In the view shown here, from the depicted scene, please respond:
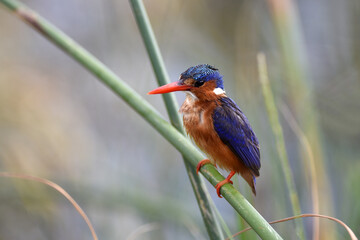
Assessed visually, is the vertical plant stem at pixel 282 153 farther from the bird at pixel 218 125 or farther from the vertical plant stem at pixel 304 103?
the vertical plant stem at pixel 304 103

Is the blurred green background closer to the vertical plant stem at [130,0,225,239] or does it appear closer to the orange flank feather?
the orange flank feather

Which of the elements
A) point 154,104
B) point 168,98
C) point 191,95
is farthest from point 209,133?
point 154,104

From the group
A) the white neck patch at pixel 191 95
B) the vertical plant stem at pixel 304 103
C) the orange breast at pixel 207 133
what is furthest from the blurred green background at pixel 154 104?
the white neck patch at pixel 191 95

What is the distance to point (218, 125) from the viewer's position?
4.04ft

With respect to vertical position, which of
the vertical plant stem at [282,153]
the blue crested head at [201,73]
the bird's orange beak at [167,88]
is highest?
the blue crested head at [201,73]

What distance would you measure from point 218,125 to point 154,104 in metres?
1.53

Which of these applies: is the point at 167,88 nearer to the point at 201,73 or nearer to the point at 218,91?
the point at 201,73

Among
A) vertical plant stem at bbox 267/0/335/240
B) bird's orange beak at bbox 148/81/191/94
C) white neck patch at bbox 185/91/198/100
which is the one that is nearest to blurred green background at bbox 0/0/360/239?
vertical plant stem at bbox 267/0/335/240

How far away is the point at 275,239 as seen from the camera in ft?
2.54

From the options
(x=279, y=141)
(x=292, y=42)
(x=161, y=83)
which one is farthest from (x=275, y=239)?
(x=292, y=42)

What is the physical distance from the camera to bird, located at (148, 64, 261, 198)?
1.17 m

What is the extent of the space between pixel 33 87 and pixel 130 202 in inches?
57.8

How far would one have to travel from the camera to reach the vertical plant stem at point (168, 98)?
0.98 metres

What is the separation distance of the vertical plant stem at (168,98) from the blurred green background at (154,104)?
255mm
